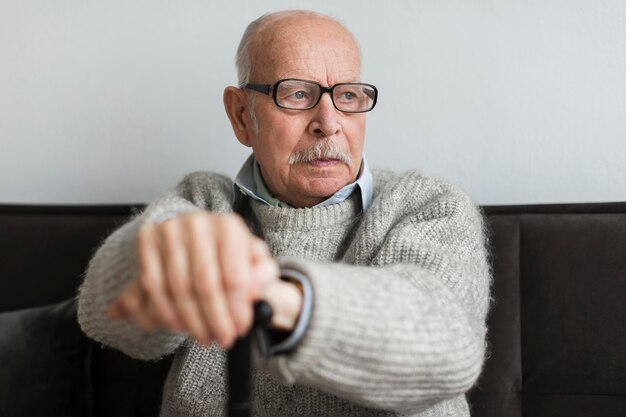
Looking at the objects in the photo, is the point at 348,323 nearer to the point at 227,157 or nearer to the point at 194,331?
the point at 194,331

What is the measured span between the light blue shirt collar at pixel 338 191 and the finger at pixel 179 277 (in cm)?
67

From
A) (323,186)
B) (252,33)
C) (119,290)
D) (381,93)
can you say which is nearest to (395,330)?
(119,290)

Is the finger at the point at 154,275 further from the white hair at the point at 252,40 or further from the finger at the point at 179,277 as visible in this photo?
the white hair at the point at 252,40

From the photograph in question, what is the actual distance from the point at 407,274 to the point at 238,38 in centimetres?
100

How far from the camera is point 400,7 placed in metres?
1.71

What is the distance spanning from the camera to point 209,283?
68 centimetres

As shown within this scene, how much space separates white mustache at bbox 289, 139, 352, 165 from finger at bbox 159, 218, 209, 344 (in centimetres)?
64

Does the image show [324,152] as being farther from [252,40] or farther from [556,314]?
[556,314]

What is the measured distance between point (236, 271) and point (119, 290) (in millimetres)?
395

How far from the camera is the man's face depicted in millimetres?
1341

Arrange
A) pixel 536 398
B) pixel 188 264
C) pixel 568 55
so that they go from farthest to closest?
pixel 568 55, pixel 536 398, pixel 188 264

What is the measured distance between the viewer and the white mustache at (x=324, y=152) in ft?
4.37

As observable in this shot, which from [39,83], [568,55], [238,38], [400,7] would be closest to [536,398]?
[568,55]

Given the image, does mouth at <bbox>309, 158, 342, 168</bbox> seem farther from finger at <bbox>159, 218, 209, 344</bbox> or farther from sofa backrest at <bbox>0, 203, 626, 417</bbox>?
finger at <bbox>159, 218, 209, 344</bbox>
